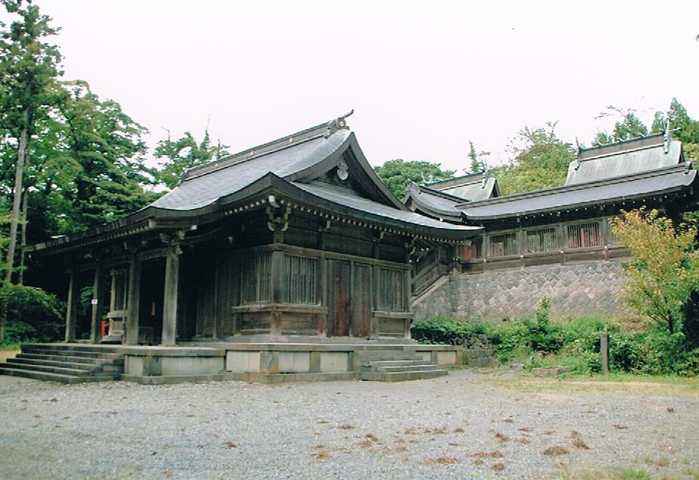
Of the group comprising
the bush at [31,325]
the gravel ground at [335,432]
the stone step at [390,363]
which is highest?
the bush at [31,325]

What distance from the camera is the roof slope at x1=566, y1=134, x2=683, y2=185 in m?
31.3

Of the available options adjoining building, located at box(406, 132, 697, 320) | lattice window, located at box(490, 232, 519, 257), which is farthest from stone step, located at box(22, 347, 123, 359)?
lattice window, located at box(490, 232, 519, 257)

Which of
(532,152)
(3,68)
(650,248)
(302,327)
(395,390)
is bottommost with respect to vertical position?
(395,390)

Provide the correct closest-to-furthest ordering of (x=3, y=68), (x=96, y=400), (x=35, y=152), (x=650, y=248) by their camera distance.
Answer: (x=96, y=400) → (x=3, y=68) → (x=650, y=248) → (x=35, y=152)

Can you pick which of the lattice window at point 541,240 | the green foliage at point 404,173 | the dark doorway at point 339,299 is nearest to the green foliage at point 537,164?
the green foliage at point 404,173

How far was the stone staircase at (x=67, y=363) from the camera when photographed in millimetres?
12992

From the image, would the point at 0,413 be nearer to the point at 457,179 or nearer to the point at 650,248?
the point at 650,248

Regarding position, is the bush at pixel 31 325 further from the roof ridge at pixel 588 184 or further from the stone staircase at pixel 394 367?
the roof ridge at pixel 588 184

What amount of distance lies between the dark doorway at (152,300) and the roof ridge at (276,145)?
19.3 ft

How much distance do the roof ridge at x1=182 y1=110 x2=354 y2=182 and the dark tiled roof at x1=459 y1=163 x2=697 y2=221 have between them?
420 inches

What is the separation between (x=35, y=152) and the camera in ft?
87.7

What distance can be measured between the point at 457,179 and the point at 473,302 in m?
12.7

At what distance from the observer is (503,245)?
2795 cm

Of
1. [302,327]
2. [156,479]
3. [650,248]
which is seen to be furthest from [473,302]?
[156,479]
